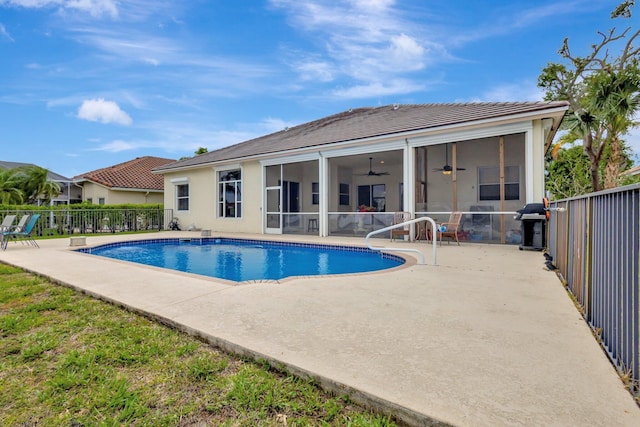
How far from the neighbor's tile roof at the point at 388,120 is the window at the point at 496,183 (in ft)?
8.65

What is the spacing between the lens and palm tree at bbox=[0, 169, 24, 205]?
17.5m

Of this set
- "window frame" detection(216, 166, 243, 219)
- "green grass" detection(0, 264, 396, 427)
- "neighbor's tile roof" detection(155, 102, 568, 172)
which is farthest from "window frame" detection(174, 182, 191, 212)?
"green grass" detection(0, 264, 396, 427)

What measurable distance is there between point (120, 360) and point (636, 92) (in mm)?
17922

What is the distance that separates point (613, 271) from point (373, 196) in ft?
48.7

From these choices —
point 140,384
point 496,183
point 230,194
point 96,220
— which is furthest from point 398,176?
point 140,384

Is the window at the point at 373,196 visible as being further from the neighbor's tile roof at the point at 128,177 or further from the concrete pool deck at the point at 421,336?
the neighbor's tile roof at the point at 128,177

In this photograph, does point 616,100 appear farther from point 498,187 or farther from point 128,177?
point 128,177

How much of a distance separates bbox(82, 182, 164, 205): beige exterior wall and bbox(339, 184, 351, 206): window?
13.3 metres

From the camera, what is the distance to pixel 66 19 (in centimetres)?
1137

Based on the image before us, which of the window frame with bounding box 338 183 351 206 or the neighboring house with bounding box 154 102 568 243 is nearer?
the neighboring house with bounding box 154 102 568 243

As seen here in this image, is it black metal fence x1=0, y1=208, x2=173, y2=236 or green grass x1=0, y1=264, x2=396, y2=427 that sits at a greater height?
black metal fence x1=0, y1=208, x2=173, y2=236

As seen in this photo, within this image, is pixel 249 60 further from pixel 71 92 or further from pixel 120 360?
pixel 120 360

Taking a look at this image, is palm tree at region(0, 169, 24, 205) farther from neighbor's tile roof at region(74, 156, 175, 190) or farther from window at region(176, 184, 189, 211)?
window at region(176, 184, 189, 211)

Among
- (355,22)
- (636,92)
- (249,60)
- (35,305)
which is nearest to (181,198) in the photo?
(249,60)
